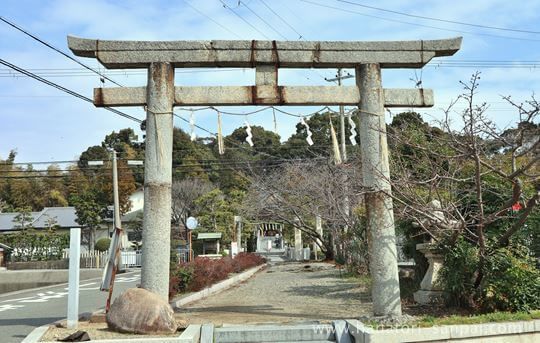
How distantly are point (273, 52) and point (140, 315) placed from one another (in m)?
5.31

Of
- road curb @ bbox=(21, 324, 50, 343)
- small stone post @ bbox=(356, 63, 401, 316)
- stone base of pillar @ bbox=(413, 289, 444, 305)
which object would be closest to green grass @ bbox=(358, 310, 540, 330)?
small stone post @ bbox=(356, 63, 401, 316)

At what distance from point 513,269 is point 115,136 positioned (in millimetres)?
61072

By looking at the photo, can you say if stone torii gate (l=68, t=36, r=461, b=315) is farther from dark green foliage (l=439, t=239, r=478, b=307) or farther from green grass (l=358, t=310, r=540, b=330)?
green grass (l=358, t=310, r=540, b=330)

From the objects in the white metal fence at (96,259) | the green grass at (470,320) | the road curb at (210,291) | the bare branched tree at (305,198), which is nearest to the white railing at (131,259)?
the white metal fence at (96,259)

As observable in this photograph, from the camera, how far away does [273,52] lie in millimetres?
9320

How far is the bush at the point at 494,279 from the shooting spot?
778 centimetres

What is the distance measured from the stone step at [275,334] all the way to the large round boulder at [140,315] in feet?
2.67

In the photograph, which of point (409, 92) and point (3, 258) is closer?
point (409, 92)

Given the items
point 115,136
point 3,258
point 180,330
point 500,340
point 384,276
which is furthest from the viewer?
point 115,136

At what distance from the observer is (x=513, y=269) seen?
7.79m

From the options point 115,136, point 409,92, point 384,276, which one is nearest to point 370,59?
point 409,92

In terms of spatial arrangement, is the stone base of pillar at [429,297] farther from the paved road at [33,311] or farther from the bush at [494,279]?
the paved road at [33,311]

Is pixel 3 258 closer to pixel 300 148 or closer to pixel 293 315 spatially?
pixel 300 148

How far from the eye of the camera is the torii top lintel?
9.24m
